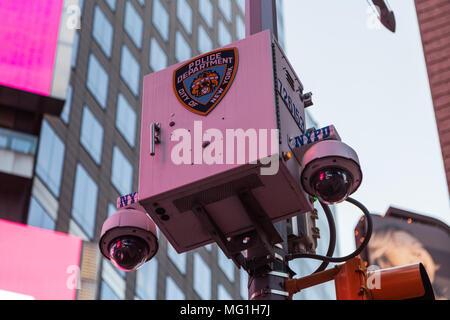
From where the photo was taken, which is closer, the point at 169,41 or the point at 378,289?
the point at 378,289

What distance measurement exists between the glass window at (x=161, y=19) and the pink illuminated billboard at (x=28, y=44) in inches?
715

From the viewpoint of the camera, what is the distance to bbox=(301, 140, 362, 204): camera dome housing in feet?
15.5

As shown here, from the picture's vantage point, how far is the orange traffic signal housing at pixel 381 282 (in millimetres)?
4101

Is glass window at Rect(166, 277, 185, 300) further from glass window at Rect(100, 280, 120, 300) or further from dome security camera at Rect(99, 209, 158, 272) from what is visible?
dome security camera at Rect(99, 209, 158, 272)

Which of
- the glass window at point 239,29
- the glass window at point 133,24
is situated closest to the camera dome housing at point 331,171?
the glass window at point 133,24

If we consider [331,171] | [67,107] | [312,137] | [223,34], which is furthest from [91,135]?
[331,171]

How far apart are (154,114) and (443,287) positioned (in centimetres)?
443

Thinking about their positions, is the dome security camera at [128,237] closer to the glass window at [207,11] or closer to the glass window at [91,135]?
the glass window at [91,135]

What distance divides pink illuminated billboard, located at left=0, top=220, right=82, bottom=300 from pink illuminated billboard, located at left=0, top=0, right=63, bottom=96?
538cm

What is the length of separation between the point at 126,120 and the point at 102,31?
4.85 meters

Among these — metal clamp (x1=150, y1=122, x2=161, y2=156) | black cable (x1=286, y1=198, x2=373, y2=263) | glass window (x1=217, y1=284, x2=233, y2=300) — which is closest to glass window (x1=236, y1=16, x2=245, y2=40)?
glass window (x1=217, y1=284, x2=233, y2=300)
